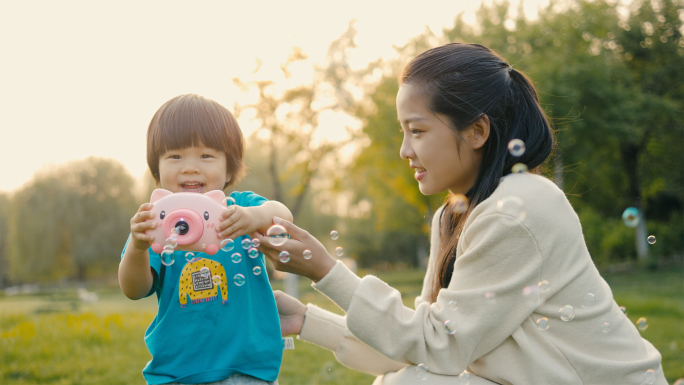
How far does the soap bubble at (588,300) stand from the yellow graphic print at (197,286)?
1228mm

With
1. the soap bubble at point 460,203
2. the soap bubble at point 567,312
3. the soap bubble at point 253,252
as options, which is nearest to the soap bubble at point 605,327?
the soap bubble at point 567,312

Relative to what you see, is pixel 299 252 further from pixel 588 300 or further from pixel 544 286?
pixel 588 300

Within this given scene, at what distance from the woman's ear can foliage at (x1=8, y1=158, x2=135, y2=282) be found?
20.3 meters

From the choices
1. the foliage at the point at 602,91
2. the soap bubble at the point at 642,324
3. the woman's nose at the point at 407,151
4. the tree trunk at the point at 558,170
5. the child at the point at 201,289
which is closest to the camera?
the child at the point at 201,289

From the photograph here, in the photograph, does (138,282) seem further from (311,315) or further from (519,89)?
(519,89)

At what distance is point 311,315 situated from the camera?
94.3 inches

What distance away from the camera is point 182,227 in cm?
160

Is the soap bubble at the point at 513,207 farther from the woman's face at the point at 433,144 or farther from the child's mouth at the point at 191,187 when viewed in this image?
the child's mouth at the point at 191,187

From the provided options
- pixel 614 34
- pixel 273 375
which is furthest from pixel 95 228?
pixel 273 375

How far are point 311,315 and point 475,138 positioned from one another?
1.09 metres

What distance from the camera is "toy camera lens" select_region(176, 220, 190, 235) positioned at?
1599 mm

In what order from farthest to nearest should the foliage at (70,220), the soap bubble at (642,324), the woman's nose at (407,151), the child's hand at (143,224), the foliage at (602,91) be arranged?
1. the foliage at (70,220)
2. the foliage at (602,91)
3. the soap bubble at (642,324)
4. the woman's nose at (407,151)
5. the child's hand at (143,224)

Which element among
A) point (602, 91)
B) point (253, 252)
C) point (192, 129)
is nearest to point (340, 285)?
point (253, 252)

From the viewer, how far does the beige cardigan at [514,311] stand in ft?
5.49
